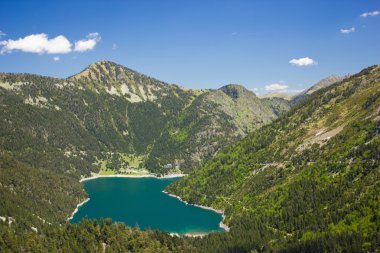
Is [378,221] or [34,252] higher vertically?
[34,252]

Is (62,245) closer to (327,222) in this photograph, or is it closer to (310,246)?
(310,246)

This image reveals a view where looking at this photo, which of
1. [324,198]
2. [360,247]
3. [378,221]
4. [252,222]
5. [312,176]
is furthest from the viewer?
[312,176]

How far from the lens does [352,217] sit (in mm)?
148750

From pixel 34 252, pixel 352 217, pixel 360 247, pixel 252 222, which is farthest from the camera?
pixel 252 222

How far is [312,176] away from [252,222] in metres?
40.2

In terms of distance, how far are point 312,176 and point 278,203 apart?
74.7 ft

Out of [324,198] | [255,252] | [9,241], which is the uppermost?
[9,241]

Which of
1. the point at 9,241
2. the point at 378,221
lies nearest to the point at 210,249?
the point at 378,221

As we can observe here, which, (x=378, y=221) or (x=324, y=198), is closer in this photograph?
(x=378, y=221)

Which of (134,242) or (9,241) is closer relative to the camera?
(9,241)

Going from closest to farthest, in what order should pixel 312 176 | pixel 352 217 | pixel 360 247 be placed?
1. pixel 360 247
2. pixel 352 217
3. pixel 312 176

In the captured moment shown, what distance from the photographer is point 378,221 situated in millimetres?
139500

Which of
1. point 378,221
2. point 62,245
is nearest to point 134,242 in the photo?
point 62,245

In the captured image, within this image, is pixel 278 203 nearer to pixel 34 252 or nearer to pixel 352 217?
pixel 352 217
